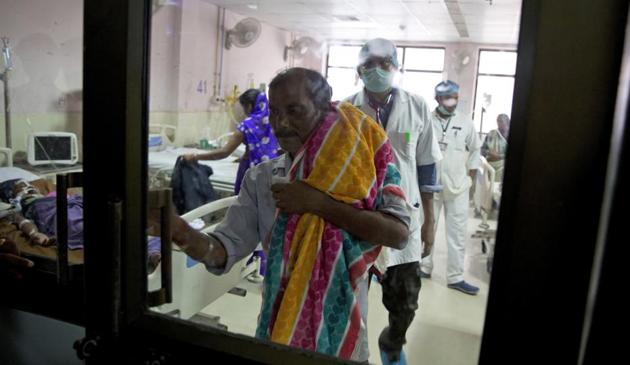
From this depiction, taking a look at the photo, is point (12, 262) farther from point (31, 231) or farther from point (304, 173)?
point (304, 173)

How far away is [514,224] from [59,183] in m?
0.64

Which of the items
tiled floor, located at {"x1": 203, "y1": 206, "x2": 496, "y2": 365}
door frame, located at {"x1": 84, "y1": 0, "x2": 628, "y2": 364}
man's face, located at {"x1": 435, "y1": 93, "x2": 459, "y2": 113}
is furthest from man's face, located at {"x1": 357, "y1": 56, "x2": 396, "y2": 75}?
tiled floor, located at {"x1": 203, "y1": 206, "x2": 496, "y2": 365}

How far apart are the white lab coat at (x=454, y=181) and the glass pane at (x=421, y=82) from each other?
0.45 feet

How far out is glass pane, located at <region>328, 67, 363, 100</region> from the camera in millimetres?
1050

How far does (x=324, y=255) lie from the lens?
970mm

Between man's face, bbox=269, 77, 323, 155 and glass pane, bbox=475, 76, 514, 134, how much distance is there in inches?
13.2

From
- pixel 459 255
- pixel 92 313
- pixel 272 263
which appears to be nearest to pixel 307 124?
pixel 272 263

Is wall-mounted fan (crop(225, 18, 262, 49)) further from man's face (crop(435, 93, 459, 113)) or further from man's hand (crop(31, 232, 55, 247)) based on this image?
man's hand (crop(31, 232, 55, 247))

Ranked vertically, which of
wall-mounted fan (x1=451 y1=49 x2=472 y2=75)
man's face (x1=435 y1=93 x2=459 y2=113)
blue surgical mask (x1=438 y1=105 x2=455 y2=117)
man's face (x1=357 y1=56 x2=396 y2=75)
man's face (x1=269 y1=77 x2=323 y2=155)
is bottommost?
man's face (x1=269 y1=77 x2=323 y2=155)

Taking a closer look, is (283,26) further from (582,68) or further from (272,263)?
(582,68)

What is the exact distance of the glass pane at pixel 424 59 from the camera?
4.12 feet

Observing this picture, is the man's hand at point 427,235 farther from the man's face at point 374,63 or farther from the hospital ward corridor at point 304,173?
the man's face at point 374,63

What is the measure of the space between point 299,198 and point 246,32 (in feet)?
3.16

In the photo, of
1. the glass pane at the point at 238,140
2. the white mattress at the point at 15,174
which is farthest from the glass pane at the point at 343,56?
the white mattress at the point at 15,174
